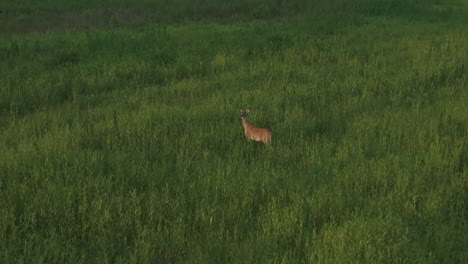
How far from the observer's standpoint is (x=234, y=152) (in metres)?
6.11

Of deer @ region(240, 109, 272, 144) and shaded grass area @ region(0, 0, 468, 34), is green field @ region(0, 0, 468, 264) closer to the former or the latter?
deer @ region(240, 109, 272, 144)

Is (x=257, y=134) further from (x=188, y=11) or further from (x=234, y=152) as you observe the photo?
(x=188, y=11)

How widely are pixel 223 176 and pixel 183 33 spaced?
35.9 feet

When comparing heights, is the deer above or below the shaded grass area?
below

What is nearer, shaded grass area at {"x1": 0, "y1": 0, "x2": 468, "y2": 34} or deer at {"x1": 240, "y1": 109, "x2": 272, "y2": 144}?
deer at {"x1": 240, "y1": 109, "x2": 272, "y2": 144}

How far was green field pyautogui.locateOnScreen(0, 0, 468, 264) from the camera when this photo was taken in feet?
13.1

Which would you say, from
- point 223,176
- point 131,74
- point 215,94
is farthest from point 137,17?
point 223,176

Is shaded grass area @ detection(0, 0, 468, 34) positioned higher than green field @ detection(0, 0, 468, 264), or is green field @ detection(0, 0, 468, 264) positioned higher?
shaded grass area @ detection(0, 0, 468, 34)

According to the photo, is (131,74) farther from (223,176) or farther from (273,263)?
(273,263)

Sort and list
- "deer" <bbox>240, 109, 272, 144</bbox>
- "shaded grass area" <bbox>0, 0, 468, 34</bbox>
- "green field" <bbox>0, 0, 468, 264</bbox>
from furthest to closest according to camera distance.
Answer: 1. "shaded grass area" <bbox>0, 0, 468, 34</bbox>
2. "deer" <bbox>240, 109, 272, 144</bbox>
3. "green field" <bbox>0, 0, 468, 264</bbox>

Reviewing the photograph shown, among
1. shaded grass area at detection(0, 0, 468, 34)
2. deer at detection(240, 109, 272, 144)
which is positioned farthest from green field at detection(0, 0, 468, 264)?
shaded grass area at detection(0, 0, 468, 34)

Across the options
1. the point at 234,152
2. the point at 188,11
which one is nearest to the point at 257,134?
the point at 234,152

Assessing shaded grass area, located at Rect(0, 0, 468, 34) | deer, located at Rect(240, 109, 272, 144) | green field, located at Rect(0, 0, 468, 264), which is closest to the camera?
green field, located at Rect(0, 0, 468, 264)

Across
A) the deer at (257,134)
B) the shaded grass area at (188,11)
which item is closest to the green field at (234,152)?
the deer at (257,134)
